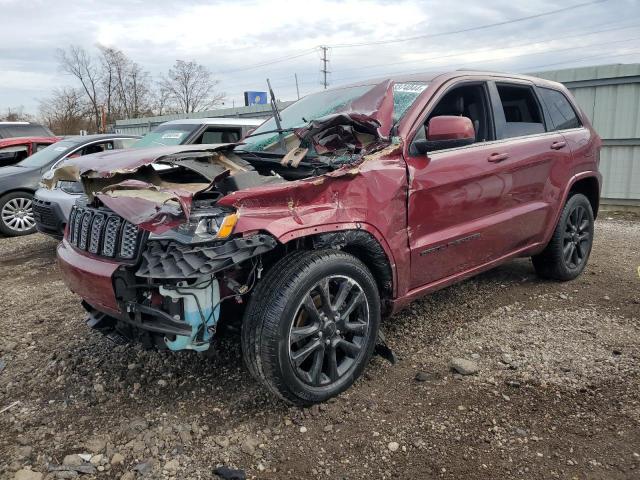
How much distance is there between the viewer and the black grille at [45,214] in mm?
6059

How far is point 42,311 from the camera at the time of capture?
4516 millimetres

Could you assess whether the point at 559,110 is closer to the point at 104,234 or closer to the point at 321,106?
the point at 321,106

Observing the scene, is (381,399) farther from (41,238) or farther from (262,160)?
(41,238)

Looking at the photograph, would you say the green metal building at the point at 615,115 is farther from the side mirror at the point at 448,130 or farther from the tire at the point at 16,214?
→ the tire at the point at 16,214

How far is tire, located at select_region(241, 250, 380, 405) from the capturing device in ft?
8.49

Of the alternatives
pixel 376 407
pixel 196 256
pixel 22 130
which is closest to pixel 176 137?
pixel 196 256

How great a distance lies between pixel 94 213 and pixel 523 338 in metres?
2.97

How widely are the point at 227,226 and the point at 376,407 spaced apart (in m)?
1.32

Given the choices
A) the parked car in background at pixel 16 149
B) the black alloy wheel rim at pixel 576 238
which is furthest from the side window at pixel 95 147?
the black alloy wheel rim at pixel 576 238

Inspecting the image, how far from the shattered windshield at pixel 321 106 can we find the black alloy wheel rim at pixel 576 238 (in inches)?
85.9

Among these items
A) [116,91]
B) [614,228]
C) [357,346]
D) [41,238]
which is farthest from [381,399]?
[116,91]

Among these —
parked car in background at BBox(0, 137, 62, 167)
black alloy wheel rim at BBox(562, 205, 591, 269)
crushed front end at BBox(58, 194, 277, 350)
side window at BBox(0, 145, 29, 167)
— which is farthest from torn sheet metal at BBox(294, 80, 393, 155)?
side window at BBox(0, 145, 29, 167)

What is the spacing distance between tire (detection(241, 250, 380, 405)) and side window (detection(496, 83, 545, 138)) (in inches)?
74.0

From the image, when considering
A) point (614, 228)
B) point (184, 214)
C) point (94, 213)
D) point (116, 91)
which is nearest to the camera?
point (184, 214)
